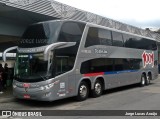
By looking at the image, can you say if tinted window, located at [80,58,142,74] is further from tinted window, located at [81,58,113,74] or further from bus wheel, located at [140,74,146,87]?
bus wheel, located at [140,74,146,87]

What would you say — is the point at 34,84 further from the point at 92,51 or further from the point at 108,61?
the point at 108,61

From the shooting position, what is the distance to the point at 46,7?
16.2 m

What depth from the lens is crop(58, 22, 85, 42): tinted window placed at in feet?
43.6

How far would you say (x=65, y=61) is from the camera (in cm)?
1324

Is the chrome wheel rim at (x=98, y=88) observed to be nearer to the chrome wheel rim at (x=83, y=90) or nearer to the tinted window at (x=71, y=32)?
the chrome wheel rim at (x=83, y=90)

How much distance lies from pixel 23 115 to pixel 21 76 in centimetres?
271

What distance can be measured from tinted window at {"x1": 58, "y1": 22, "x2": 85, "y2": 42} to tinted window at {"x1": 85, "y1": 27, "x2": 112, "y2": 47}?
2.23 ft

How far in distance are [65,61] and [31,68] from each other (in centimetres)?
154

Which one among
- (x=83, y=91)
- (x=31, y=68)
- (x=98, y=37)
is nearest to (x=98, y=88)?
(x=83, y=91)

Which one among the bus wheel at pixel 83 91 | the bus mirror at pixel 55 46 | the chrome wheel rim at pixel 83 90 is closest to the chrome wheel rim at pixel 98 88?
the bus wheel at pixel 83 91

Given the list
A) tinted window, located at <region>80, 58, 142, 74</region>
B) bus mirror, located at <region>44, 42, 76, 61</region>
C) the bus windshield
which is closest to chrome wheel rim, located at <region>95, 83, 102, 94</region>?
tinted window, located at <region>80, 58, 142, 74</region>

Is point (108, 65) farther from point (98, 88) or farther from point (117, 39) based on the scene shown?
point (117, 39)

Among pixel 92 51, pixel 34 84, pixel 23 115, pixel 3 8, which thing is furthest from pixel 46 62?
pixel 3 8

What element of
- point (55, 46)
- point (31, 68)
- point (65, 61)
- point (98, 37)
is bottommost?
point (31, 68)
